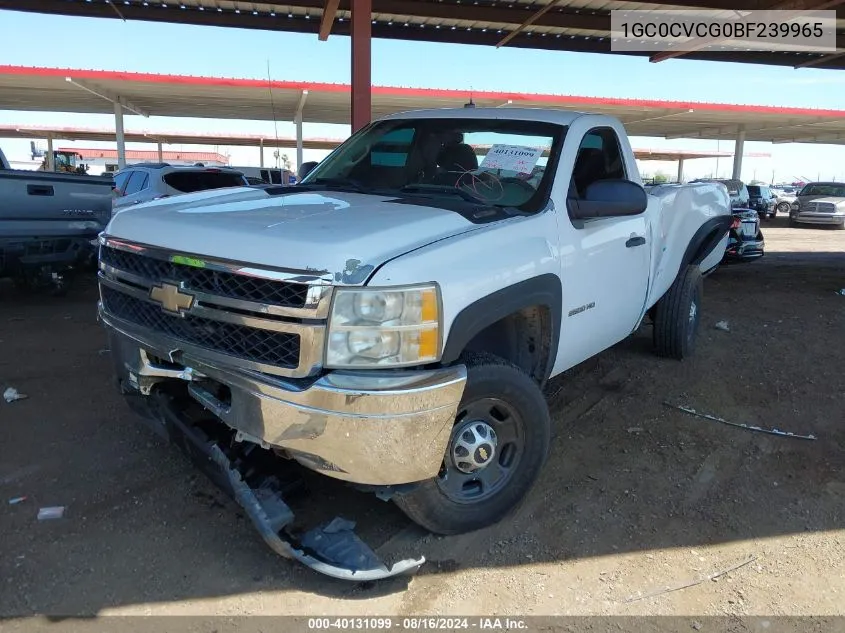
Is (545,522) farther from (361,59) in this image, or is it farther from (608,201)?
(361,59)

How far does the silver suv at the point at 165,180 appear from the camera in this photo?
33.3 ft

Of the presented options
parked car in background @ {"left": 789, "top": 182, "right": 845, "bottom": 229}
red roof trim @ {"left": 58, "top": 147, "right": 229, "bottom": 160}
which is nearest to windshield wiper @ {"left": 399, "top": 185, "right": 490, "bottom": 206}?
parked car in background @ {"left": 789, "top": 182, "right": 845, "bottom": 229}

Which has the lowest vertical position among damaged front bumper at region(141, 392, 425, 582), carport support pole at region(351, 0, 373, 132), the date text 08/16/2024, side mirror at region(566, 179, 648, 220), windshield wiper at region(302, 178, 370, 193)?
the date text 08/16/2024

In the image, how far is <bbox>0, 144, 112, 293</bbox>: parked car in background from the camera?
23.6ft

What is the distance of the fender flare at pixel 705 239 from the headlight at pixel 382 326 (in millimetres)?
3807

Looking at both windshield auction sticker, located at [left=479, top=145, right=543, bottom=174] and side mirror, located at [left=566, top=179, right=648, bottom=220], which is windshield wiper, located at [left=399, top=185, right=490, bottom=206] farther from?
side mirror, located at [left=566, top=179, right=648, bottom=220]

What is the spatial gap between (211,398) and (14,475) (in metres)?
1.72

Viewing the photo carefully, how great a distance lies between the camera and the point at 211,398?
8.93ft

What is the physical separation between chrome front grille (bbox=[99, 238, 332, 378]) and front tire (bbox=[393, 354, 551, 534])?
29.9 inches

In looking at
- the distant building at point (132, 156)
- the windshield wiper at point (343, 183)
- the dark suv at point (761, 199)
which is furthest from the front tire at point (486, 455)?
the distant building at point (132, 156)

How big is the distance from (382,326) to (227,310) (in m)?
0.65

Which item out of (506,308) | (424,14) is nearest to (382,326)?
(506,308)

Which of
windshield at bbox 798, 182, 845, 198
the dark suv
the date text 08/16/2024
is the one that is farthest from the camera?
the dark suv

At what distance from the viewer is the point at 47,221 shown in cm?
755
